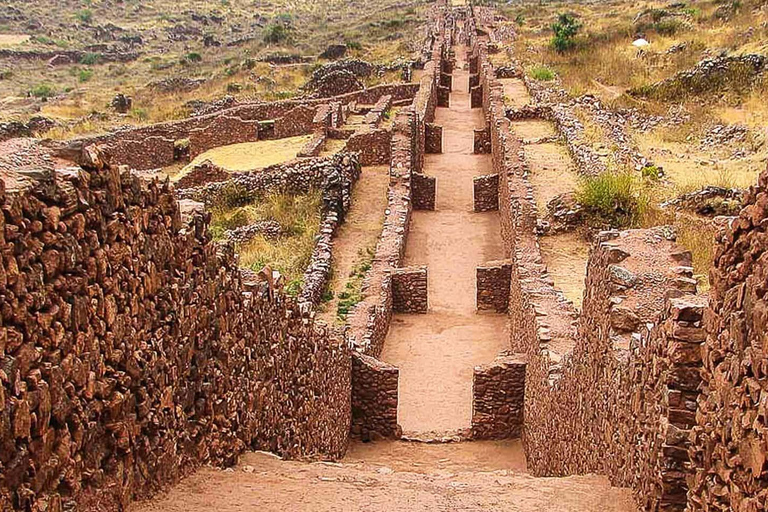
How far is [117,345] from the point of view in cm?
468

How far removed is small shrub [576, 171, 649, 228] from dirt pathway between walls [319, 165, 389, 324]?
169 inches

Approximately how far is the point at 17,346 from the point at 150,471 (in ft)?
5.65

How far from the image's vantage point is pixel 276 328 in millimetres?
7707

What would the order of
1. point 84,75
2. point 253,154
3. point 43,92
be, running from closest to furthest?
point 253,154 → point 43,92 → point 84,75

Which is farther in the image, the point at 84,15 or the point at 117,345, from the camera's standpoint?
the point at 84,15

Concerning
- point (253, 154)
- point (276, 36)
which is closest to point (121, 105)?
point (253, 154)

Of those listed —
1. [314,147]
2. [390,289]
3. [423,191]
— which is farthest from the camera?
[314,147]

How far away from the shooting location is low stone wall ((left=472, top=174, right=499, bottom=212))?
830 inches

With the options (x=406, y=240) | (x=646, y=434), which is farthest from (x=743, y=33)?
(x=646, y=434)

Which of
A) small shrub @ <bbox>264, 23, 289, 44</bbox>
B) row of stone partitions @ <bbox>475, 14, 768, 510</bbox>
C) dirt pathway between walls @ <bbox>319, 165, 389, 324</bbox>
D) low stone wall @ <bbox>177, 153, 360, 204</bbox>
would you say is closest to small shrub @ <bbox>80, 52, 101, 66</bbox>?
small shrub @ <bbox>264, 23, 289, 44</bbox>

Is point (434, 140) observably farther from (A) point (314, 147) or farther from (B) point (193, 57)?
(B) point (193, 57)

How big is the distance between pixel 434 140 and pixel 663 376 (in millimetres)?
22160

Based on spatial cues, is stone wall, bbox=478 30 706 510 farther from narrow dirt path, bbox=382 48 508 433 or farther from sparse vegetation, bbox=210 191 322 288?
sparse vegetation, bbox=210 191 322 288

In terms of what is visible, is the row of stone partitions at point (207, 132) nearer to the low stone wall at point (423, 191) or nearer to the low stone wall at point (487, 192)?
the low stone wall at point (423, 191)
